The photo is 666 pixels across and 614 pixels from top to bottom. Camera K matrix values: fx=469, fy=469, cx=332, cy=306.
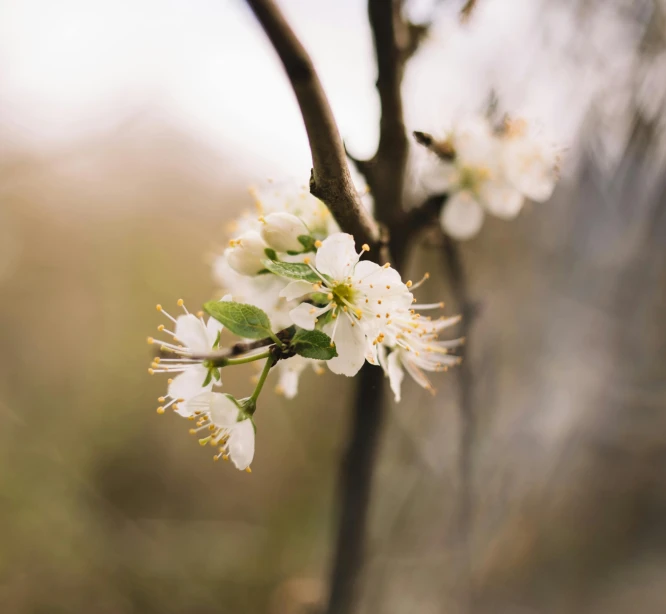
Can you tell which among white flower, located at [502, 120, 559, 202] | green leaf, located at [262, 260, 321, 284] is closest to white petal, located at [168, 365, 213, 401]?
green leaf, located at [262, 260, 321, 284]

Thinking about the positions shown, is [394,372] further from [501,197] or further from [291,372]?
[501,197]

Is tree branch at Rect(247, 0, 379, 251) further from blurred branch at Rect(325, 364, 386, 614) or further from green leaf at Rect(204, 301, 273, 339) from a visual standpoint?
blurred branch at Rect(325, 364, 386, 614)

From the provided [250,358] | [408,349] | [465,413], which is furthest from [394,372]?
[465,413]

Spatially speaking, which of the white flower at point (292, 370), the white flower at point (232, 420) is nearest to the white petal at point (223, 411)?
the white flower at point (232, 420)

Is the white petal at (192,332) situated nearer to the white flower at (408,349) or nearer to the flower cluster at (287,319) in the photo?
the flower cluster at (287,319)

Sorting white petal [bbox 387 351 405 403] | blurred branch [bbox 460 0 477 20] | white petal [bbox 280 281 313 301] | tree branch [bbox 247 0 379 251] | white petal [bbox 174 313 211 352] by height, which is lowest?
white petal [bbox 387 351 405 403]

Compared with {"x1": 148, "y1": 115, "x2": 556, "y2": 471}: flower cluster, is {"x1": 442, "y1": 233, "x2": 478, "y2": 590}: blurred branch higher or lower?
lower

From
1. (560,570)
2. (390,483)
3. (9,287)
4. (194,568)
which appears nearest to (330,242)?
(390,483)
